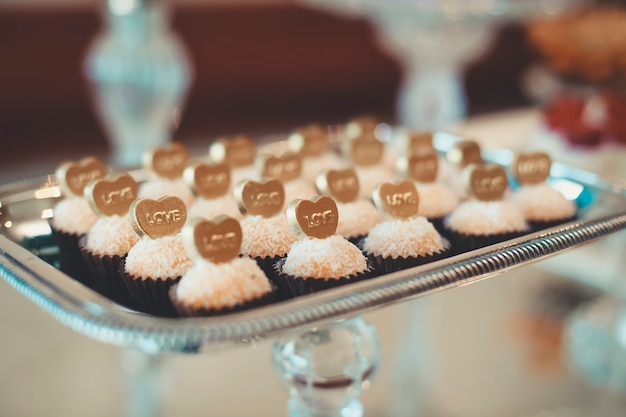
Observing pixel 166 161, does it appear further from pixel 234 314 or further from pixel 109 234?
pixel 234 314

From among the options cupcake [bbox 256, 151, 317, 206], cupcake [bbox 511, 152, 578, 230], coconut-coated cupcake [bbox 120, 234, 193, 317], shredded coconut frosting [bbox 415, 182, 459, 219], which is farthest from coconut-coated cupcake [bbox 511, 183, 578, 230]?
coconut-coated cupcake [bbox 120, 234, 193, 317]

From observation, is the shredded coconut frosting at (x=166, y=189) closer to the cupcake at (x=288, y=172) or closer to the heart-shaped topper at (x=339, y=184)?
the cupcake at (x=288, y=172)

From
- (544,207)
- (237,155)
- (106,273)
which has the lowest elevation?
(544,207)

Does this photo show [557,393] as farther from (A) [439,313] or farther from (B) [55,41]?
(B) [55,41]

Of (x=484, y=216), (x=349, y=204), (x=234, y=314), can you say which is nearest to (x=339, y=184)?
(x=349, y=204)

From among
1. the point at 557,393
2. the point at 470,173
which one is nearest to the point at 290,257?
the point at 470,173

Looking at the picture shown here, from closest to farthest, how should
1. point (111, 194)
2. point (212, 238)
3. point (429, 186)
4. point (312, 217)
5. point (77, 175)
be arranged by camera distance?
point (212, 238), point (312, 217), point (111, 194), point (77, 175), point (429, 186)

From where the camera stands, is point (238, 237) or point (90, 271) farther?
point (90, 271)

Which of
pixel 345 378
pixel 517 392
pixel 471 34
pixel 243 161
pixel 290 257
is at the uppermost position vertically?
pixel 471 34
